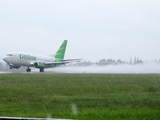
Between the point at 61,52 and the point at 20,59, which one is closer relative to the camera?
the point at 20,59

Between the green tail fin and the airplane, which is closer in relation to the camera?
the airplane

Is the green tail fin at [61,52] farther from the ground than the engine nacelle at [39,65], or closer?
farther from the ground

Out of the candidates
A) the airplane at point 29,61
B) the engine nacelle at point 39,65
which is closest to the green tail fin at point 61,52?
the airplane at point 29,61

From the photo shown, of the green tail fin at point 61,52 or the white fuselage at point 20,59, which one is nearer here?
the white fuselage at point 20,59

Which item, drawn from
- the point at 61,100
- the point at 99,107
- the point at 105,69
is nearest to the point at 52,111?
the point at 99,107

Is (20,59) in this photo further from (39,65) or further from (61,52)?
(61,52)

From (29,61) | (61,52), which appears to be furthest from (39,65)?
(61,52)

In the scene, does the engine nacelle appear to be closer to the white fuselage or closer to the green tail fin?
the white fuselage

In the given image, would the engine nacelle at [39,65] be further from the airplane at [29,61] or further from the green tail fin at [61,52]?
the green tail fin at [61,52]

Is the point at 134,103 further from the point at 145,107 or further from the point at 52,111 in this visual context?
the point at 52,111

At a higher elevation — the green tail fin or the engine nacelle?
the green tail fin

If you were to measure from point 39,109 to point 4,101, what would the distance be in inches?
119

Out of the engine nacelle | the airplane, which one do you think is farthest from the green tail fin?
the engine nacelle

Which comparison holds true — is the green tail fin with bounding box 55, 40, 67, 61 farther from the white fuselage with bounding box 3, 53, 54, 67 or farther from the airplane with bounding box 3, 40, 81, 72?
the white fuselage with bounding box 3, 53, 54, 67
